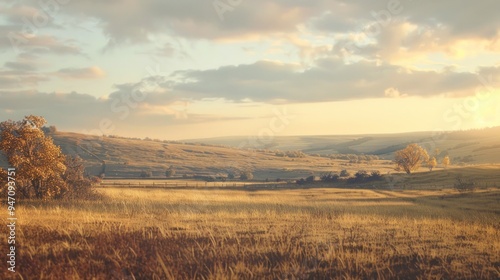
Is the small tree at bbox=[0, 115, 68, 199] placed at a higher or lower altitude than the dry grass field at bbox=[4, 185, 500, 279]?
higher

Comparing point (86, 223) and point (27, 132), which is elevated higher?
point (27, 132)

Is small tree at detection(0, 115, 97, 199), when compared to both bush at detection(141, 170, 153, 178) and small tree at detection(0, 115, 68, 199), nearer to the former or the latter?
small tree at detection(0, 115, 68, 199)

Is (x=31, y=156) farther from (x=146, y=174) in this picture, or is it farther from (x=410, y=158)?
(x=410, y=158)

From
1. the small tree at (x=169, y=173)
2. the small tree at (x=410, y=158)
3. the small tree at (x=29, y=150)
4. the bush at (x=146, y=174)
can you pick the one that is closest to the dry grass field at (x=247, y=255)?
the small tree at (x=29, y=150)

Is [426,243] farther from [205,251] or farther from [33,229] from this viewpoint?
[33,229]

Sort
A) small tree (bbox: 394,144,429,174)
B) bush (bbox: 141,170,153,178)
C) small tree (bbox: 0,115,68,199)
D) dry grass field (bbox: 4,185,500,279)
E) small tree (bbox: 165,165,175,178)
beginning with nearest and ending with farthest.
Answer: dry grass field (bbox: 4,185,500,279)
small tree (bbox: 0,115,68,199)
small tree (bbox: 394,144,429,174)
bush (bbox: 141,170,153,178)
small tree (bbox: 165,165,175,178)

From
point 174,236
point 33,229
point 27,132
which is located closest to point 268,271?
point 174,236

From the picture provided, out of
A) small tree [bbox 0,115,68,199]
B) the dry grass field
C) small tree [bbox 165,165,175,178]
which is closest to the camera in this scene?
the dry grass field

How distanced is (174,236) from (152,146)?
146 meters

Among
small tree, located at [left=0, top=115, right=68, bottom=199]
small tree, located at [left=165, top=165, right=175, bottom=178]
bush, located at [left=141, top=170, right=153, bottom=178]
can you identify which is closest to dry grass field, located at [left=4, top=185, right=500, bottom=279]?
small tree, located at [left=0, top=115, right=68, bottom=199]

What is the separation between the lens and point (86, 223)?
15062mm

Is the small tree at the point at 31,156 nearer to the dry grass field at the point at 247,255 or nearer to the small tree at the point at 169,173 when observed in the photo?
the dry grass field at the point at 247,255

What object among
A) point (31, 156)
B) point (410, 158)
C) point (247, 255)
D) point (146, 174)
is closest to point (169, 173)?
point (146, 174)

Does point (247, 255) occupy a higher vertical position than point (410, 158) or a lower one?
higher
